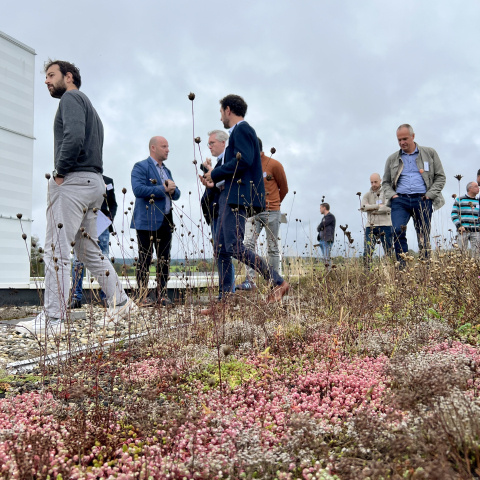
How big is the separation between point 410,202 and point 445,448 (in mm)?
5631

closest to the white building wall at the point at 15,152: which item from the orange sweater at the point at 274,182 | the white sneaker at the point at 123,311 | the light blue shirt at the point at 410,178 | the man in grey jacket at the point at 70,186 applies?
the orange sweater at the point at 274,182

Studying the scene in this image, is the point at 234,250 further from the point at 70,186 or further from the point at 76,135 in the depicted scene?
the point at 76,135

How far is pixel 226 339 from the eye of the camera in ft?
12.2

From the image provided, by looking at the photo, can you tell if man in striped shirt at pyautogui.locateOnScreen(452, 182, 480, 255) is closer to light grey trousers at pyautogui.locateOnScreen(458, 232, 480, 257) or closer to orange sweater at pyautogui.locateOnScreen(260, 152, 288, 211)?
light grey trousers at pyautogui.locateOnScreen(458, 232, 480, 257)

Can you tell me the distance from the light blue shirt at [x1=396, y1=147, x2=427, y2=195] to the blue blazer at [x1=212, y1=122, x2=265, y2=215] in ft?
9.09

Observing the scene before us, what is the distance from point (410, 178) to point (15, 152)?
1087cm

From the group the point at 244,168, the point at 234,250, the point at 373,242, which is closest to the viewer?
the point at 234,250

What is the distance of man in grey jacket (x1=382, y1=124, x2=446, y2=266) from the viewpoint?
21.6ft

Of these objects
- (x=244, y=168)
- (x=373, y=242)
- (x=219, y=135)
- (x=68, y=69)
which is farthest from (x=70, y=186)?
(x=373, y=242)

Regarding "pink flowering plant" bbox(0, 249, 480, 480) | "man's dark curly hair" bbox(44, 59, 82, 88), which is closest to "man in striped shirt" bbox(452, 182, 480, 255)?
"pink flowering plant" bbox(0, 249, 480, 480)

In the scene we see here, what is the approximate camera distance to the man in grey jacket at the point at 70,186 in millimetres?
4090

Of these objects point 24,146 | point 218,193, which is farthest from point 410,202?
point 24,146

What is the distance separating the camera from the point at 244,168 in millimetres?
4746

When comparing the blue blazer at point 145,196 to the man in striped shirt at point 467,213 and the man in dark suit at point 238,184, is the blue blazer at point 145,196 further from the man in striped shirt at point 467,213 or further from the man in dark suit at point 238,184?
the man in striped shirt at point 467,213
